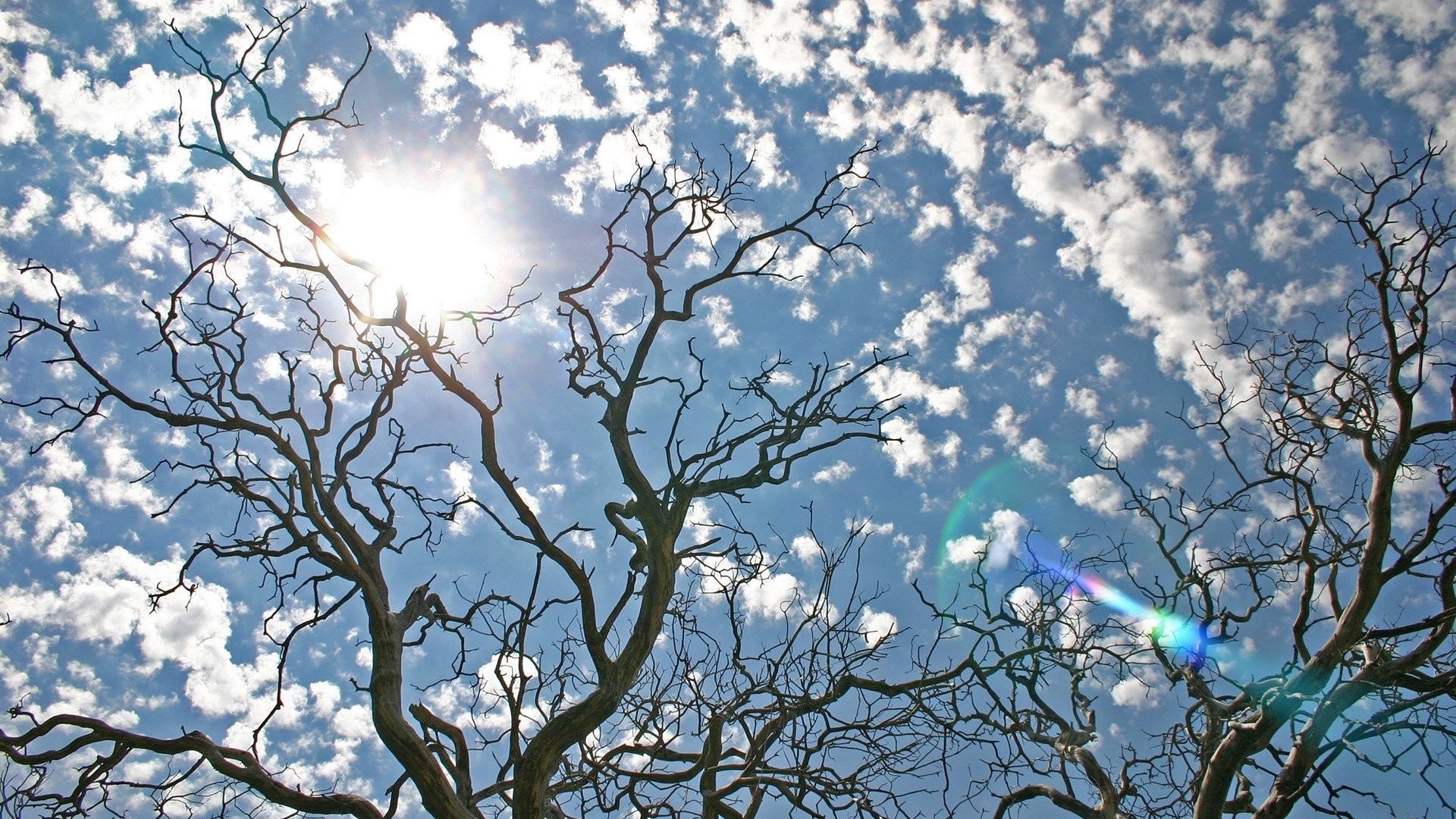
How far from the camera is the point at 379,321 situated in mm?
5539

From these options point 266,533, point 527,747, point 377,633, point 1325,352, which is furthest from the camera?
point 1325,352

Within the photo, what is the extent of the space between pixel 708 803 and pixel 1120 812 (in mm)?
3149

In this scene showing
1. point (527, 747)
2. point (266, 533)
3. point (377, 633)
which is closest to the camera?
point (527, 747)

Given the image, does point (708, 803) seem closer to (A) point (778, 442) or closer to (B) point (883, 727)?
(B) point (883, 727)

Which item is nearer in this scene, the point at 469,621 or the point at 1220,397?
the point at 469,621

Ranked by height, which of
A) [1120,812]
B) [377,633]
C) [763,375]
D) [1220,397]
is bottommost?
[1120,812]

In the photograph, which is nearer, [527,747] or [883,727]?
[527,747]

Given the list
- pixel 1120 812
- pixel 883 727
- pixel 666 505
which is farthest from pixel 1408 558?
pixel 666 505

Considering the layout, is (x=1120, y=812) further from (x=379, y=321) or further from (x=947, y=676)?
(x=379, y=321)

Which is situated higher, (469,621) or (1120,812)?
(469,621)

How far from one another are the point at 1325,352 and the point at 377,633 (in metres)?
8.07

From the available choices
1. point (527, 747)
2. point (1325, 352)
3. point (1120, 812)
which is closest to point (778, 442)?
point (527, 747)

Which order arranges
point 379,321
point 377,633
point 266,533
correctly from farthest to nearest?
point 266,533 → point 379,321 → point 377,633

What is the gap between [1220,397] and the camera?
6973 millimetres
